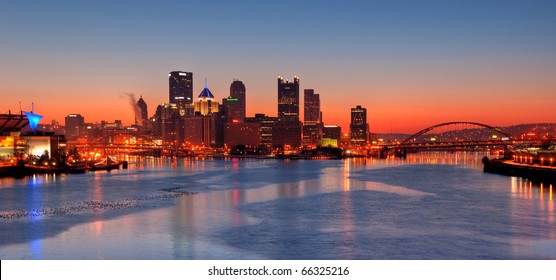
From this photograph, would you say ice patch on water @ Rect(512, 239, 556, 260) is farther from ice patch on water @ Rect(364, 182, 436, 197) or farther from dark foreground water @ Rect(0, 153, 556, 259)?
ice patch on water @ Rect(364, 182, 436, 197)

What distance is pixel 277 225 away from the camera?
19.3 meters

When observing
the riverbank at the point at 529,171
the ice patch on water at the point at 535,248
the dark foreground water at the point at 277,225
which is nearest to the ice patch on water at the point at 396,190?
the dark foreground water at the point at 277,225

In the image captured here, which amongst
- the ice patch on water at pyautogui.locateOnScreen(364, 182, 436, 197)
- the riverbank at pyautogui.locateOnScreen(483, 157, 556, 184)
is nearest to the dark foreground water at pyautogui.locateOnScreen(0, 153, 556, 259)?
the ice patch on water at pyautogui.locateOnScreen(364, 182, 436, 197)

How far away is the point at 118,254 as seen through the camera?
582 inches

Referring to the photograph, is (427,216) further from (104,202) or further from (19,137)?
(19,137)

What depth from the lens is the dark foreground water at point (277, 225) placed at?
15.0 meters

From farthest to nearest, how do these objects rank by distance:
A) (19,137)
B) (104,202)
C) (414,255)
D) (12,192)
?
(19,137), (12,192), (104,202), (414,255)

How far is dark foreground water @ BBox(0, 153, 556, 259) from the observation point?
589 inches

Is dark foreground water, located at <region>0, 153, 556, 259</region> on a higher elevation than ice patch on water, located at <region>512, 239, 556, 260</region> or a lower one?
higher

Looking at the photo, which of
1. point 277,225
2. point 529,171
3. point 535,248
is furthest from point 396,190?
point 535,248

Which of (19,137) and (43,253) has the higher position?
(19,137)
